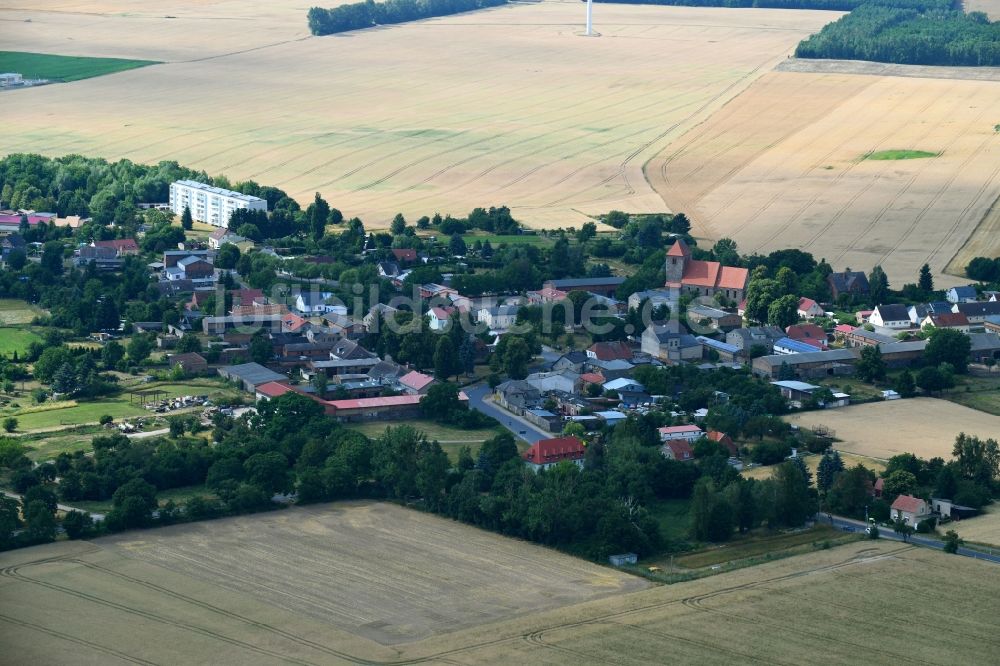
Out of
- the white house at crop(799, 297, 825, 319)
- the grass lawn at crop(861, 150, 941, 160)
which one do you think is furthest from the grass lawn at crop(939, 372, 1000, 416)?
the grass lawn at crop(861, 150, 941, 160)

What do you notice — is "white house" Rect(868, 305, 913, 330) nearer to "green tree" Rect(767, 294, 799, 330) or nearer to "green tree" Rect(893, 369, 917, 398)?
"green tree" Rect(767, 294, 799, 330)

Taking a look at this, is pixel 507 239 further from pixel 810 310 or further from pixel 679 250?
pixel 810 310

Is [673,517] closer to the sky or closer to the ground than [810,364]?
closer to the ground

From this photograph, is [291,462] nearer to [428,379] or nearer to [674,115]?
[428,379]

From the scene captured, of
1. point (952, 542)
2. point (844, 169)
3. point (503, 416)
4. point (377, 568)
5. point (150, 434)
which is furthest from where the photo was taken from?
point (844, 169)

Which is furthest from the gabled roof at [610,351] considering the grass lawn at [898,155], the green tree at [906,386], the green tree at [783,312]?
the grass lawn at [898,155]

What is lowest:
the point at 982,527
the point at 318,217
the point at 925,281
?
the point at 982,527

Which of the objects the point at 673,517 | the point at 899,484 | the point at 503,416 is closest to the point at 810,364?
the point at 503,416
